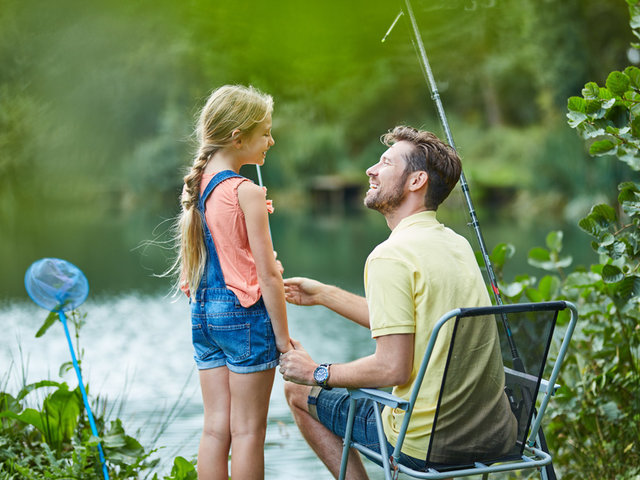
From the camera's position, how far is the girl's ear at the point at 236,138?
1.97 meters

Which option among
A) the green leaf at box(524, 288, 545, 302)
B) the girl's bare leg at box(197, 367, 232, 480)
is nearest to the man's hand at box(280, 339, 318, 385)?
the girl's bare leg at box(197, 367, 232, 480)

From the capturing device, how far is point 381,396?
1638 mm

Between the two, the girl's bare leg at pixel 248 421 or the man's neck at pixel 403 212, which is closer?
the man's neck at pixel 403 212

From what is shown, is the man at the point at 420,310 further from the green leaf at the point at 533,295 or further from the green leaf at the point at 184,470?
the green leaf at the point at 533,295

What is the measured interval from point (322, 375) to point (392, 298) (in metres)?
0.24

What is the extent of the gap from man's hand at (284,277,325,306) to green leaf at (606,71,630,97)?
A: 0.89m

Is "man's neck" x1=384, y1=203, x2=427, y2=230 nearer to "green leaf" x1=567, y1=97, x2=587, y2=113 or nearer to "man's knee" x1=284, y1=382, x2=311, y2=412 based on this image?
"man's knee" x1=284, y1=382, x2=311, y2=412

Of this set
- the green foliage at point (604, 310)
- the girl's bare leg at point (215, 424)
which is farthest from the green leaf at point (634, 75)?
the girl's bare leg at point (215, 424)

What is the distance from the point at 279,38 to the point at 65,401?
62.5 feet

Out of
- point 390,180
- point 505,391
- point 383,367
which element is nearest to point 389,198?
point 390,180

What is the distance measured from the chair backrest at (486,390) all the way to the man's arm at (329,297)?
0.42 metres

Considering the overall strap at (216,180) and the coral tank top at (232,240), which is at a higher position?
the overall strap at (216,180)

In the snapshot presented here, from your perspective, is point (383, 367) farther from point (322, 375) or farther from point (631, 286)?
point (631, 286)

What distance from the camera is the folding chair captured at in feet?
5.24
